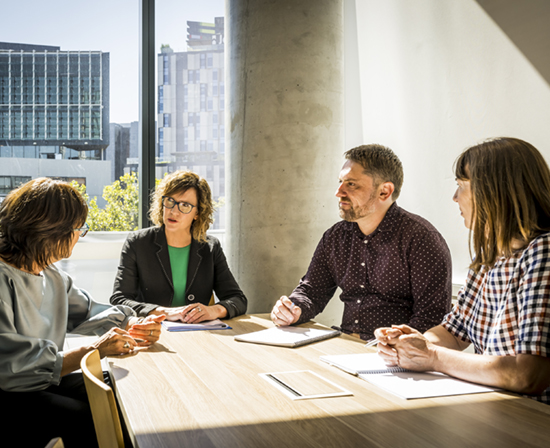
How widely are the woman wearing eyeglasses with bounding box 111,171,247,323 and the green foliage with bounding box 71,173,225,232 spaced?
3.59ft

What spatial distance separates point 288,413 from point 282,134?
258 centimetres

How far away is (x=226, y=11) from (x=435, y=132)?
1870 mm

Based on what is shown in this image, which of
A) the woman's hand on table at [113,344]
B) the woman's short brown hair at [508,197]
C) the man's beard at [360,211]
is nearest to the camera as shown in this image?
the woman's short brown hair at [508,197]

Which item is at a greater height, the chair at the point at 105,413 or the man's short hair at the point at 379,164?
the man's short hair at the point at 379,164

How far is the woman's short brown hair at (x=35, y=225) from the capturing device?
1.98 metres

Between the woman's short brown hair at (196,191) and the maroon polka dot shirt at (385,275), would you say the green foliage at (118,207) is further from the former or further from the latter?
the maroon polka dot shirt at (385,275)

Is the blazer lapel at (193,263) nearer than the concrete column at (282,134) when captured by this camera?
Yes

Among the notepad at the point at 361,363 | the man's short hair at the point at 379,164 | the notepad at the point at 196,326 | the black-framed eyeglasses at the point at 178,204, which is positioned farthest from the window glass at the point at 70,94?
the notepad at the point at 361,363

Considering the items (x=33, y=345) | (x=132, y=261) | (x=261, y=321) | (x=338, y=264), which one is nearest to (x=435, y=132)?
(x=338, y=264)

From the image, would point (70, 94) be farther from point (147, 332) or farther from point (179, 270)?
point (147, 332)

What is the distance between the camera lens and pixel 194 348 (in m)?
2.00

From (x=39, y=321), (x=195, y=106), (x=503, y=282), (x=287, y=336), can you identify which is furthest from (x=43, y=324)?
(x=195, y=106)

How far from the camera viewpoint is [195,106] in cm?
459

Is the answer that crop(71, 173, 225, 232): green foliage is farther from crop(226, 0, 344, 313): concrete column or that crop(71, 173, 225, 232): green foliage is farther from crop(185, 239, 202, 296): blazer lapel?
crop(185, 239, 202, 296): blazer lapel
